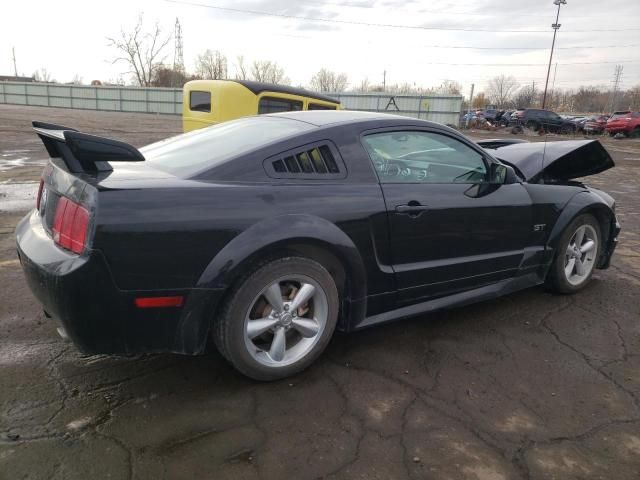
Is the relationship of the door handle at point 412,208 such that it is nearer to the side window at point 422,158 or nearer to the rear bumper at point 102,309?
the side window at point 422,158

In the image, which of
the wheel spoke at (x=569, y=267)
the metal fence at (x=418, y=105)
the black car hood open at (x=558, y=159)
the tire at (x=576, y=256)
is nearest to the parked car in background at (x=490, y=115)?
the metal fence at (x=418, y=105)

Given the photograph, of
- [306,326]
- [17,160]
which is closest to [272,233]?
[306,326]

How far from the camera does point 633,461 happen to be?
219 centimetres

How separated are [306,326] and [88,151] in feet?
4.65

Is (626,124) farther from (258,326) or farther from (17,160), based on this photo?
(258,326)

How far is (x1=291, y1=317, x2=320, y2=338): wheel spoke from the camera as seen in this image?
2697mm

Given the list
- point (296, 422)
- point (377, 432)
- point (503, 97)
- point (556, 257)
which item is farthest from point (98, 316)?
point (503, 97)

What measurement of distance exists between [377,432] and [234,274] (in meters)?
1.02

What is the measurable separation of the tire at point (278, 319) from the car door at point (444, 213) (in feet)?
1.81

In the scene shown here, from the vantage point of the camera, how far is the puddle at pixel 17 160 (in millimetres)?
10234

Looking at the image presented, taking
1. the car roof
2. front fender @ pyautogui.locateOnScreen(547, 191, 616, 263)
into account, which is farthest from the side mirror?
front fender @ pyautogui.locateOnScreen(547, 191, 616, 263)

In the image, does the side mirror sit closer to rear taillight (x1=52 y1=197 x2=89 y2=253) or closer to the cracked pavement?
the cracked pavement

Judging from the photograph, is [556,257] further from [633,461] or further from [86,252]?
[86,252]

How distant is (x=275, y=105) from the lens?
9750 mm
